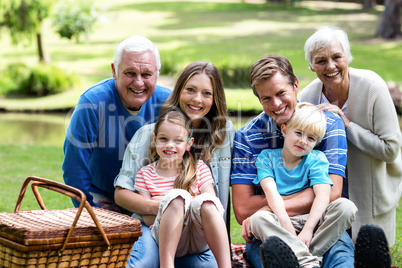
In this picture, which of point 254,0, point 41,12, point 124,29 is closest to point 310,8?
point 254,0

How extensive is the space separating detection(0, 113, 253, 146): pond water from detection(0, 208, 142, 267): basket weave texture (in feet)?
21.9

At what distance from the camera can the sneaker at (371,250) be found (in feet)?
8.26

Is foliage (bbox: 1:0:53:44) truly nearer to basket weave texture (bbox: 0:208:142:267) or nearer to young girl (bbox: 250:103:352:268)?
young girl (bbox: 250:103:352:268)

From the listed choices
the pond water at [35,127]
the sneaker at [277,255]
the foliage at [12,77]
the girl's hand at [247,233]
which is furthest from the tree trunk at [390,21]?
the sneaker at [277,255]

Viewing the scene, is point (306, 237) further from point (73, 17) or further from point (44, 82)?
point (44, 82)

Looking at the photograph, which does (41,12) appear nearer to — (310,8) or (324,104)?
(324,104)

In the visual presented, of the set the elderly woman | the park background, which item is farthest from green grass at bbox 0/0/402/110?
the elderly woman

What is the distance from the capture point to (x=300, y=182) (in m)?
3.18

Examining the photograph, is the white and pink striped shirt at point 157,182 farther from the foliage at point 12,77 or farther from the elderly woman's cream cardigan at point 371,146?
the foliage at point 12,77

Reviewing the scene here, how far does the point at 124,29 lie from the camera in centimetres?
2545

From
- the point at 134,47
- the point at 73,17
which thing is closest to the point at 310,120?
the point at 134,47

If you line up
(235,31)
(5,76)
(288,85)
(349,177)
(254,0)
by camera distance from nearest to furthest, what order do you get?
(288,85)
(349,177)
(5,76)
(235,31)
(254,0)

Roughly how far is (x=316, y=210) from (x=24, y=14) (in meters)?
12.9

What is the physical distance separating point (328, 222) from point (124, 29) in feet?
77.1
